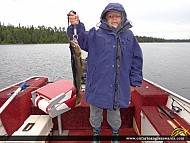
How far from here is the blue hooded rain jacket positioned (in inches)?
103

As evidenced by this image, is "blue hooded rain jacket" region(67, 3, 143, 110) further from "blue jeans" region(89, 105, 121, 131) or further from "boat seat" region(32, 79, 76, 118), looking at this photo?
"boat seat" region(32, 79, 76, 118)

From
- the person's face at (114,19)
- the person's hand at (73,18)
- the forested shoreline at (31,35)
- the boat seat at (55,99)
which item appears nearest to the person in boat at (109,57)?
the person's face at (114,19)

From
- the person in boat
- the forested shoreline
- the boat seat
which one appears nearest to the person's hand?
the person in boat

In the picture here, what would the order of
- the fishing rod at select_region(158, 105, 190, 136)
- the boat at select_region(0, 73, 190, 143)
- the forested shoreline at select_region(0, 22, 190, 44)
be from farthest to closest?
the forested shoreline at select_region(0, 22, 190, 44), the boat at select_region(0, 73, 190, 143), the fishing rod at select_region(158, 105, 190, 136)

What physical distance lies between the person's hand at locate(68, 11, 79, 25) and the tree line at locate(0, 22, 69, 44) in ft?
275

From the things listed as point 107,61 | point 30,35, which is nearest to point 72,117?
point 107,61

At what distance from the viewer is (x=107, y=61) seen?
2.61 meters

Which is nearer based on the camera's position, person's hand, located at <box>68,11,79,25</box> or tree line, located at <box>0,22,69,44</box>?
person's hand, located at <box>68,11,79,25</box>

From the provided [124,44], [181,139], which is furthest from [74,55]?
[181,139]

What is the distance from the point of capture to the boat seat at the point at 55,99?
2.98 metres

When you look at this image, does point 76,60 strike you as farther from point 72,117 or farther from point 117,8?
point 72,117

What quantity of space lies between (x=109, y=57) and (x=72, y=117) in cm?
169

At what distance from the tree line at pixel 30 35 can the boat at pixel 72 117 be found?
82.9 meters

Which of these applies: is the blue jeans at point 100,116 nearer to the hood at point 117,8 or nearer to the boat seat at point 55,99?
the boat seat at point 55,99
